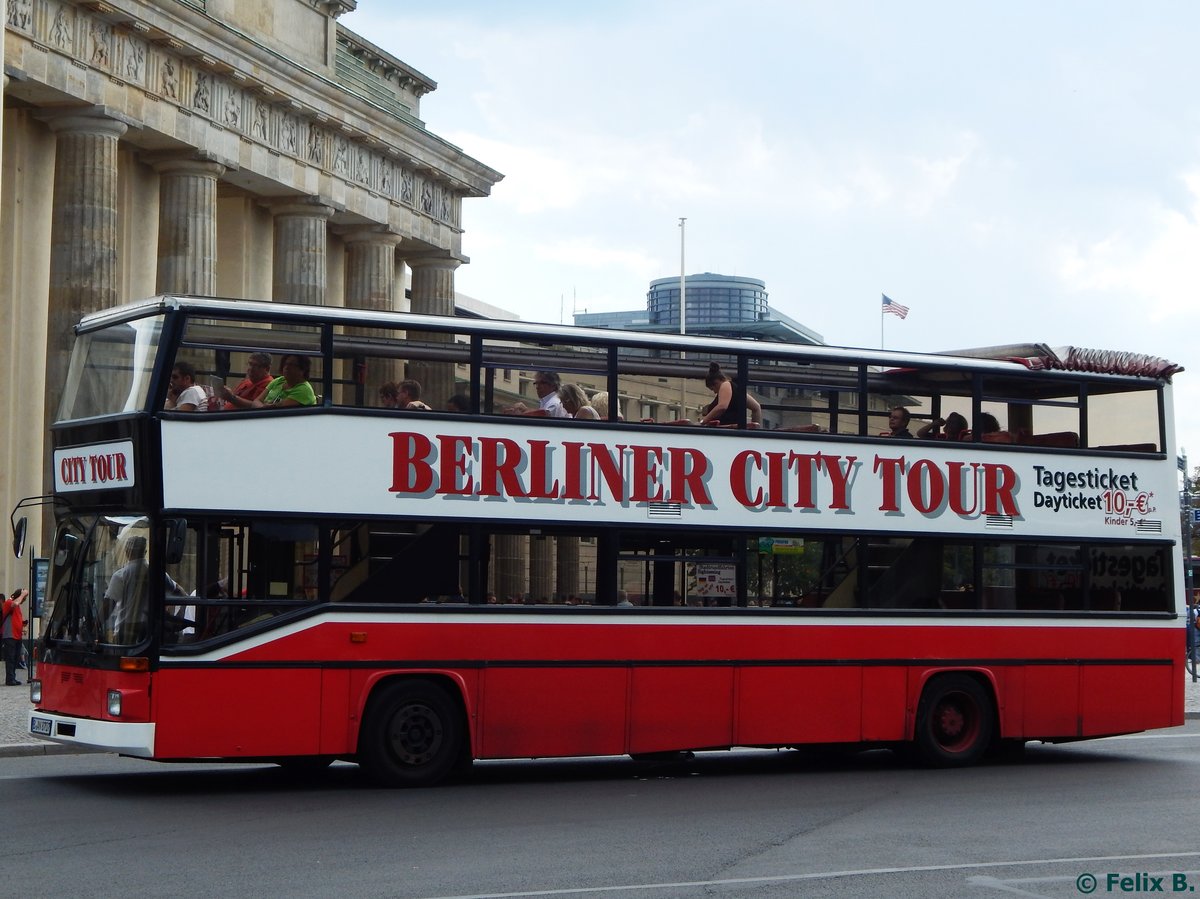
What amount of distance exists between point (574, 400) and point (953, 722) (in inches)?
204

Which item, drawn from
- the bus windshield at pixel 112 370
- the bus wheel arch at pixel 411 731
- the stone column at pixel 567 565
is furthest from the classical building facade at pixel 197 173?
the bus wheel arch at pixel 411 731

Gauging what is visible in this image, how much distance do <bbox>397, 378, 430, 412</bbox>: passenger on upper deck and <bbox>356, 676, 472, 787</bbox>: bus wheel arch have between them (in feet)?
7.41

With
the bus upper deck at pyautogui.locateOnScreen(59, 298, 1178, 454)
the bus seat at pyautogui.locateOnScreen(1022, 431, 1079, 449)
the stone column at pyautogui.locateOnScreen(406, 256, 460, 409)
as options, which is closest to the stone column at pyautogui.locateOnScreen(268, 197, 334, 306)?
the stone column at pyautogui.locateOnScreen(406, 256, 460, 409)

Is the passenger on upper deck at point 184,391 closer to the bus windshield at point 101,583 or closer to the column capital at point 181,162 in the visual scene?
the bus windshield at point 101,583

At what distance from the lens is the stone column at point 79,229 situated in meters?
35.1

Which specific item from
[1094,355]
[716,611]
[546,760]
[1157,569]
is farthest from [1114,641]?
[546,760]

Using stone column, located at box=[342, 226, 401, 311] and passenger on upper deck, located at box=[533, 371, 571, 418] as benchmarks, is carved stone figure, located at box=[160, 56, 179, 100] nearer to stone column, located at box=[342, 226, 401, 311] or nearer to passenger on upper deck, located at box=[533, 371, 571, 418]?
stone column, located at box=[342, 226, 401, 311]

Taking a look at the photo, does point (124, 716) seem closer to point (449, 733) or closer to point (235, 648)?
point (235, 648)

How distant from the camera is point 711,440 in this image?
16.3 m

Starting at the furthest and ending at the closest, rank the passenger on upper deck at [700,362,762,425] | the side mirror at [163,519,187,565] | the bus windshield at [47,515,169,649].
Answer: the passenger on upper deck at [700,362,762,425]
the bus windshield at [47,515,169,649]
the side mirror at [163,519,187,565]

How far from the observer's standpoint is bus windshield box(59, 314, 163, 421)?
14164 mm

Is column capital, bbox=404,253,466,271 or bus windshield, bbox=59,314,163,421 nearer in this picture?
bus windshield, bbox=59,314,163,421

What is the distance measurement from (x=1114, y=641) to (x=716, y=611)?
15.3ft

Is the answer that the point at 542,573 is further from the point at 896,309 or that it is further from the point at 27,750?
the point at 896,309
